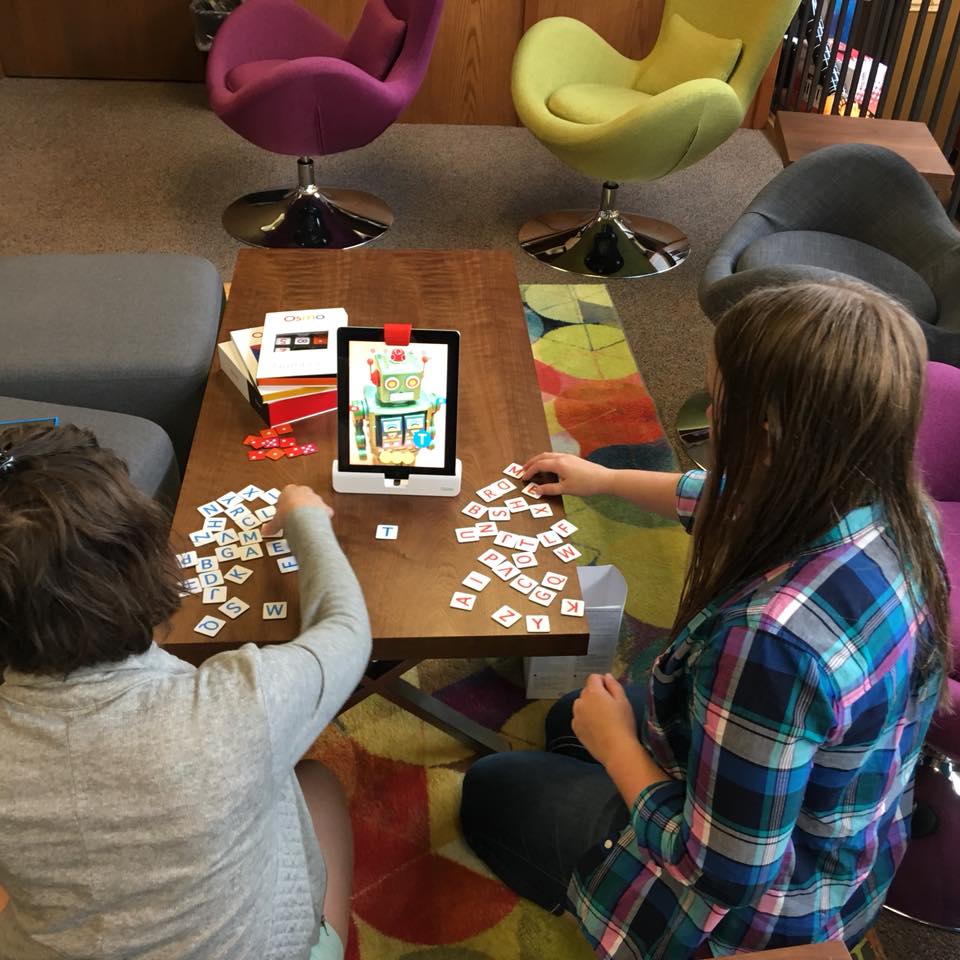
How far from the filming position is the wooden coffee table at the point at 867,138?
3.33 m

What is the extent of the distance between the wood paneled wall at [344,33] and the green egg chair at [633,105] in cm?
54

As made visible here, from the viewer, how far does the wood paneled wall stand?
4.49m

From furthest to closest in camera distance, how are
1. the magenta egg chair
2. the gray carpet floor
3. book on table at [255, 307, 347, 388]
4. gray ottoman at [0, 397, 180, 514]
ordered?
1. the gray carpet floor
2. the magenta egg chair
3. gray ottoman at [0, 397, 180, 514]
4. book on table at [255, 307, 347, 388]

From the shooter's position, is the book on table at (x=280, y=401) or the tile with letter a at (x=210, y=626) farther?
the book on table at (x=280, y=401)

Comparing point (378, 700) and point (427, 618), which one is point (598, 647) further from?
point (427, 618)

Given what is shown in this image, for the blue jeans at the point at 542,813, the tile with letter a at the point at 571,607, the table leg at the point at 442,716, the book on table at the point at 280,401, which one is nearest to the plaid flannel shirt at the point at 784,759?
the blue jeans at the point at 542,813

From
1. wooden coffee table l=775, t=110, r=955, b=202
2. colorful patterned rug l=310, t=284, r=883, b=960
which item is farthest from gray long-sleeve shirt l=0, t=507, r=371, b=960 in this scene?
wooden coffee table l=775, t=110, r=955, b=202

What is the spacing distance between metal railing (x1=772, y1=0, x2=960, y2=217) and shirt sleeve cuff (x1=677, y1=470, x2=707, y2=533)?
11.0 feet

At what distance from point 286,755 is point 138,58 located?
489cm

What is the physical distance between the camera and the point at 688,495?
1.72 meters

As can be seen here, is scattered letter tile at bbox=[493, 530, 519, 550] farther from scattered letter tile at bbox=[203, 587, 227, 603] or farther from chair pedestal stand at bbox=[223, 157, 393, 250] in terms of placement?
chair pedestal stand at bbox=[223, 157, 393, 250]

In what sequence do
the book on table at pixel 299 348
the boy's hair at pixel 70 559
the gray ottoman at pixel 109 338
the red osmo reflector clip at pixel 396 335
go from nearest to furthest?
the boy's hair at pixel 70 559, the red osmo reflector clip at pixel 396 335, the book on table at pixel 299 348, the gray ottoman at pixel 109 338

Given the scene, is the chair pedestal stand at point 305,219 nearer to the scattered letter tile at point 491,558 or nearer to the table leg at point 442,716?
the table leg at point 442,716

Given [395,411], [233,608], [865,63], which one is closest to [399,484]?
[395,411]
